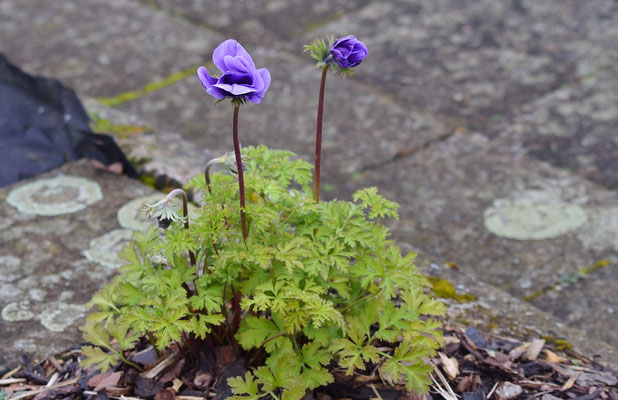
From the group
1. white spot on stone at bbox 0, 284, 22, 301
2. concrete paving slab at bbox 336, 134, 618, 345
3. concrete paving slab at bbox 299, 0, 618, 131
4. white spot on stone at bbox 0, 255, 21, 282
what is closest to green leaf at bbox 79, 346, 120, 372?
white spot on stone at bbox 0, 284, 22, 301

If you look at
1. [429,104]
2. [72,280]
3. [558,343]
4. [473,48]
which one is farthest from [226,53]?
[473,48]

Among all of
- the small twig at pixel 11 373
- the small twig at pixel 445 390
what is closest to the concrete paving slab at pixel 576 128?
the small twig at pixel 445 390

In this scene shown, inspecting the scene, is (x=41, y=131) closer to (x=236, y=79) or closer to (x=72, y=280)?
(x=72, y=280)

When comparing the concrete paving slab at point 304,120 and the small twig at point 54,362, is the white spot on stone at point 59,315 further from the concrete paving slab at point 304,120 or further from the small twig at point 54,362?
the concrete paving slab at point 304,120

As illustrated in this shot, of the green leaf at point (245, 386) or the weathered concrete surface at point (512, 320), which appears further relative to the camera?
the weathered concrete surface at point (512, 320)

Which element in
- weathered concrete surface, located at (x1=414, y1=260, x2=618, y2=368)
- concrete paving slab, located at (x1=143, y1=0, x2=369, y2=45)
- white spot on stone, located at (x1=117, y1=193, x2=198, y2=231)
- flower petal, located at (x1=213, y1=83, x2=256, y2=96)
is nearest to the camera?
flower petal, located at (x1=213, y1=83, x2=256, y2=96)

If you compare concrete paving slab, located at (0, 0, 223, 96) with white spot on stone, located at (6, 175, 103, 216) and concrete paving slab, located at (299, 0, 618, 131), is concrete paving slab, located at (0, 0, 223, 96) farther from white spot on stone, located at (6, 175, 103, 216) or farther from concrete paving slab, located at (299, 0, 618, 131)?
white spot on stone, located at (6, 175, 103, 216)
